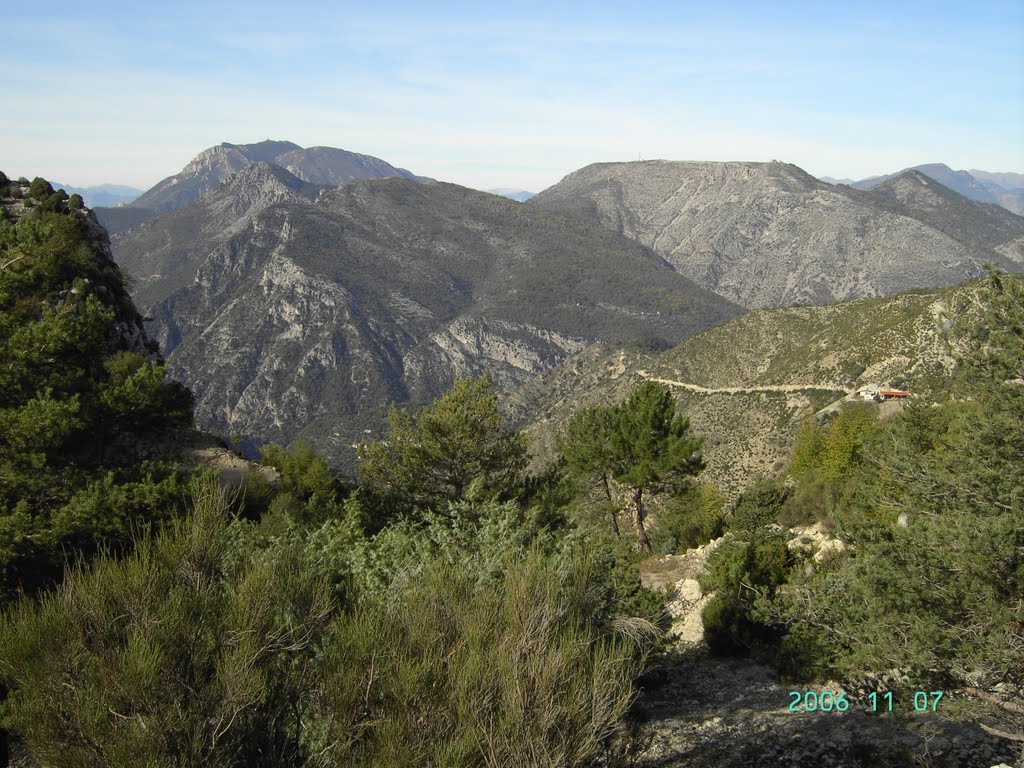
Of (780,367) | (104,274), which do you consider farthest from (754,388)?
(104,274)

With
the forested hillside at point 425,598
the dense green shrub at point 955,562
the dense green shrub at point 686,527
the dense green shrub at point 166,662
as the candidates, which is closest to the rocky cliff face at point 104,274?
the forested hillside at point 425,598

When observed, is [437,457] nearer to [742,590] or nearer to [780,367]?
[742,590]

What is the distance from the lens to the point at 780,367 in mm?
65688

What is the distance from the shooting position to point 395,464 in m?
15.9

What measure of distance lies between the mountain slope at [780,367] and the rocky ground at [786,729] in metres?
33.6

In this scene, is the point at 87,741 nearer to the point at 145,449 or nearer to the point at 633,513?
the point at 145,449

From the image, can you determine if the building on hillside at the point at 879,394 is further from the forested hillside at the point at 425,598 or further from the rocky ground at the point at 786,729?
the rocky ground at the point at 786,729

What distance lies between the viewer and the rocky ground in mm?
7777

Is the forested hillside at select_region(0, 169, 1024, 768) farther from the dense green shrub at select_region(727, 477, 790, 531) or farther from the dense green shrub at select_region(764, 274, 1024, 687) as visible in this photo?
the dense green shrub at select_region(727, 477, 790, 531)

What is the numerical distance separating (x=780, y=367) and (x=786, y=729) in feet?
201

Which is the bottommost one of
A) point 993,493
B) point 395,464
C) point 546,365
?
point 546,365

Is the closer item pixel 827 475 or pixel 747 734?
pixel 747 734

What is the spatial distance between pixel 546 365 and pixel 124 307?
161m

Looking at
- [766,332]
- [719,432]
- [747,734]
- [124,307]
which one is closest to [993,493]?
[747,734]
